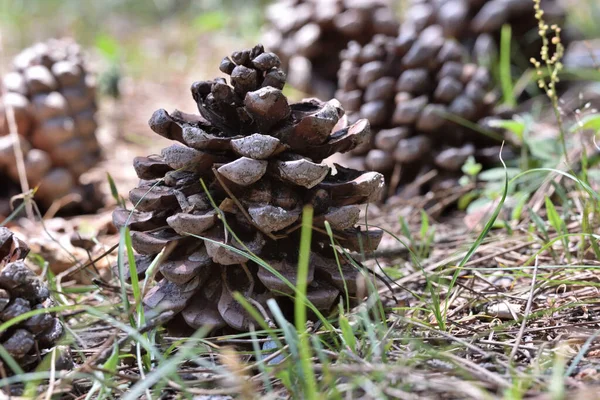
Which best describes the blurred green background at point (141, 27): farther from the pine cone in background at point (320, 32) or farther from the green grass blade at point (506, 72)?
the green grass blade at point (506, 72)

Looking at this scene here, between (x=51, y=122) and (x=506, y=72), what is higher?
(x=51, y=122)

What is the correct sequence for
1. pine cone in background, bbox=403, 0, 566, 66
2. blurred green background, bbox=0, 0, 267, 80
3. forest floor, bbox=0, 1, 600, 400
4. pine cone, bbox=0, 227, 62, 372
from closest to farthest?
forest floor, bbox=0, 1, 600, 400, pine cone, bbox=0, 227, 62, 372, pine cone in background, bbox=403, 0, 566, 66, blurred green background, bbox=0, 0, 267, 80

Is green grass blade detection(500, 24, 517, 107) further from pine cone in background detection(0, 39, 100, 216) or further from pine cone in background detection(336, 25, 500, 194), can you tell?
pine cone in background detection(0, 39, 100, 216)

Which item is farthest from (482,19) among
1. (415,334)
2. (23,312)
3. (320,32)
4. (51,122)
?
(23,312)

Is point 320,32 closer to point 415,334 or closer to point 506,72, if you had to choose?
point 506,72

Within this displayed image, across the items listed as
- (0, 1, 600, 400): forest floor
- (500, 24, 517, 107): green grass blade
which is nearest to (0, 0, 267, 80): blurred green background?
(500, 24, 517, 107): green grass blade
